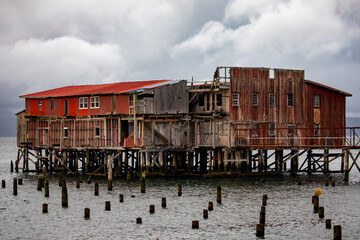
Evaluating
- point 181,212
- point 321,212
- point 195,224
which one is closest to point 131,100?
point 181,212

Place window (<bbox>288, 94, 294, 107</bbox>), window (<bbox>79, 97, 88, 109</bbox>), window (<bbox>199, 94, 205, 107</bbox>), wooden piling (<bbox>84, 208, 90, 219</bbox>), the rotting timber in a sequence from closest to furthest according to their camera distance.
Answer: wooden piling (<bbox>84, 208, 90, 219</bbox>) < the rotting timber < window (<bbox>199, 94, 205, 107</bbox>) < window (<bbox>288, 94, 294, 107</bbox>) < window (<bbox>79, 97, 88, 109</bbox>)

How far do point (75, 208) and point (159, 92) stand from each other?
72.6 ft

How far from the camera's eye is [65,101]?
2579 inches

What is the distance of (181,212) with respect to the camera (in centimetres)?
3841

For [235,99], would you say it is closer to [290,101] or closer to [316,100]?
[290,101]

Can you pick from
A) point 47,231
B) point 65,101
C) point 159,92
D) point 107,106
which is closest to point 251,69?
point 159,92

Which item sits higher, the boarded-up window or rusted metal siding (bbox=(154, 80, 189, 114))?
the boarded-up window

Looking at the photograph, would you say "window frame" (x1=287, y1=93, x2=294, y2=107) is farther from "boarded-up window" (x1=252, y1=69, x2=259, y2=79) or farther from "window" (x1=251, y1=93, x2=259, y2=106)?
"boarded-up window" (x1=252, y1=69, x2=259, y2=79)

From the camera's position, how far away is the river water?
32531 mm

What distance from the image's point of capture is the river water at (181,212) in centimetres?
3253

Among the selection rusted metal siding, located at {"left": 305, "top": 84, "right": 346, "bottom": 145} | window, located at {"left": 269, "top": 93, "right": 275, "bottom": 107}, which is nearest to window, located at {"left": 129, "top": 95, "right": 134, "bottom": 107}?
window, located at {"left": 269, "top": 93, "right": 275, "bottom": 107}

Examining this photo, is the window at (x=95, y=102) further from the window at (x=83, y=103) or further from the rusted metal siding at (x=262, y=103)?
the rusted metal siding at (x=262, y=103)

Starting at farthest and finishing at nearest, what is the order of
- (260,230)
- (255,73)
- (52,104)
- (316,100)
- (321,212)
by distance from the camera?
(52,104), (316,100), (255,73), (321,212), (260,230)

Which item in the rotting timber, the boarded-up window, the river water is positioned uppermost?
the boarded-up window
